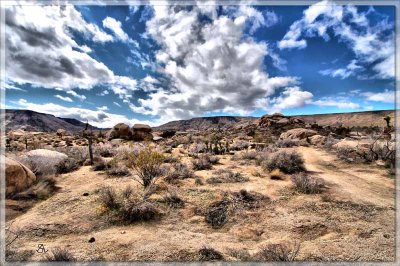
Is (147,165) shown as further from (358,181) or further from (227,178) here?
(358,181)

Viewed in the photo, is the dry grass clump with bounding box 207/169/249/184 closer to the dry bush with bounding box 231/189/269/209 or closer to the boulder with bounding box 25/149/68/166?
the dry bush with bounding box 231/189/269/209

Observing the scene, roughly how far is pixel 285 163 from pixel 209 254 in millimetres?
7544

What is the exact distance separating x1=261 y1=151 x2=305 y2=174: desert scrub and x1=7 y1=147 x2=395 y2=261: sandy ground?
2341mm

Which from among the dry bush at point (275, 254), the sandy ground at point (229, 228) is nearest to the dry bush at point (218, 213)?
the sandy ground at point (229, 228)

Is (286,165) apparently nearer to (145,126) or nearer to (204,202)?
(204,202)

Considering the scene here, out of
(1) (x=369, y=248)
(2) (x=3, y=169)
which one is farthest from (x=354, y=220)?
(2) (x=3, y=169)

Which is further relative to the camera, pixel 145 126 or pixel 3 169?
pixel 145 126

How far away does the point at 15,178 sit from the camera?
7988 millimetres

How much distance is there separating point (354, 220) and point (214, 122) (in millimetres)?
187668

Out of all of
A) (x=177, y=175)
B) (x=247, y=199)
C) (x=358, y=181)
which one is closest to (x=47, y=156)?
(x=177, y=175)

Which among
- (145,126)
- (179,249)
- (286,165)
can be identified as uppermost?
(145,126)

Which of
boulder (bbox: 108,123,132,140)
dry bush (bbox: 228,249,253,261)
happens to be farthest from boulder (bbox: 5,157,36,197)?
boulder (bbox: 108,123,132,140)

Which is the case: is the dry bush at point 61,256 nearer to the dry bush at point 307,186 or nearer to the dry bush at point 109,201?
the dry bush at point 109,201

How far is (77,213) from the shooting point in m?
6.66
